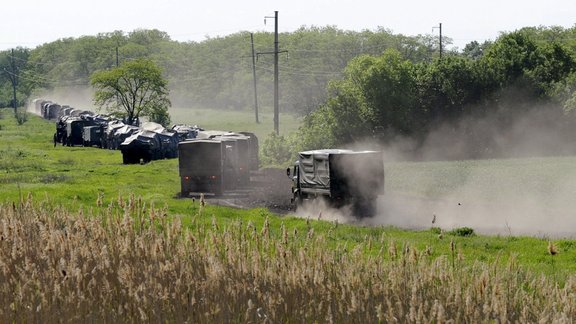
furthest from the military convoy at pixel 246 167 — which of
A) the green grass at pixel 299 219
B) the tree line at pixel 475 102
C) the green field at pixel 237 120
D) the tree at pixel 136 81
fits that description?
the green field at pixel 237 120

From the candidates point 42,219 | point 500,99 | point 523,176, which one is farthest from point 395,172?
point 42,219

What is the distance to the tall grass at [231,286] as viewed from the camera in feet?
45.6

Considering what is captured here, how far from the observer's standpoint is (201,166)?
172 feet

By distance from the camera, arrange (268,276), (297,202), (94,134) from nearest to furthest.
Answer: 1. (268,276)
2. (297,202)
3. (94,134)

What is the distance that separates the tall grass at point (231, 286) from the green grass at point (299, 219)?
6.59m

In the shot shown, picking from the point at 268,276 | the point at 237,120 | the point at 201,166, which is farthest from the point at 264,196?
the point at 237,120

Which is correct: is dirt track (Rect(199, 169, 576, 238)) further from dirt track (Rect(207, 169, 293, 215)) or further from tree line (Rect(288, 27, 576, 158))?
tree line (Rect(288, 27, 576, 158))

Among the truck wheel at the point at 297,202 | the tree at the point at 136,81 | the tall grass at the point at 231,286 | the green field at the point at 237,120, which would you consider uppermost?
the tree at the point at 136,81

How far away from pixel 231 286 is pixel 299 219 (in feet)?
77.8

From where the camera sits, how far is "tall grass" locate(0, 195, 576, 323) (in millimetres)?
13914

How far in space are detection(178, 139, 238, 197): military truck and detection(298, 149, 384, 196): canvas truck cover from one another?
11.3m

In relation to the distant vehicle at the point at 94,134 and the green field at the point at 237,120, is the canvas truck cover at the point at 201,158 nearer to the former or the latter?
the distant vehicle at the point at 94,134

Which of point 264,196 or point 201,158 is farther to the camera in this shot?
point 201,158

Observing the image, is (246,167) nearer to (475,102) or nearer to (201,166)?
(201,166)
